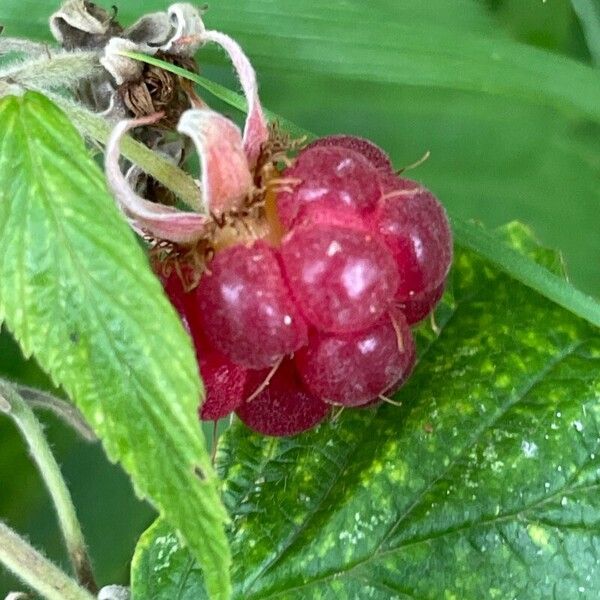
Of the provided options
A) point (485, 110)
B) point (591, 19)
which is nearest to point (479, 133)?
point (485, 110)

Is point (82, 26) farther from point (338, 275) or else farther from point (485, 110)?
point (485, 110)

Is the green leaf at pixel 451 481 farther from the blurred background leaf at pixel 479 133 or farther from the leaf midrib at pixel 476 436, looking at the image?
the blurred background leaf at pixel 479 133

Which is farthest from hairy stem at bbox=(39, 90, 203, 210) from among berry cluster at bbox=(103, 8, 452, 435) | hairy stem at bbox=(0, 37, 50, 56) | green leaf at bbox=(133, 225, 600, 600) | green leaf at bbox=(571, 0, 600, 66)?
green leaf at bbox=(571, 0, 600, 66)

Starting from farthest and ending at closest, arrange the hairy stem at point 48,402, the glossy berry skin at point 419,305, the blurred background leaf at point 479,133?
the blurred background leaf at point 479,133
the hairy stem at point 48,402
the glossy berry skin at point 419,305

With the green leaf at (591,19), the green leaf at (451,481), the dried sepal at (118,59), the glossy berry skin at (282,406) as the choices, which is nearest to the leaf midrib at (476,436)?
the green leaf at (451,481)

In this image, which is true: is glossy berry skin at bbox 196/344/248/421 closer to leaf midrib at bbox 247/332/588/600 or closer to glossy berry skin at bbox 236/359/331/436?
glossy berry skin at bbox 236/359/331/436
